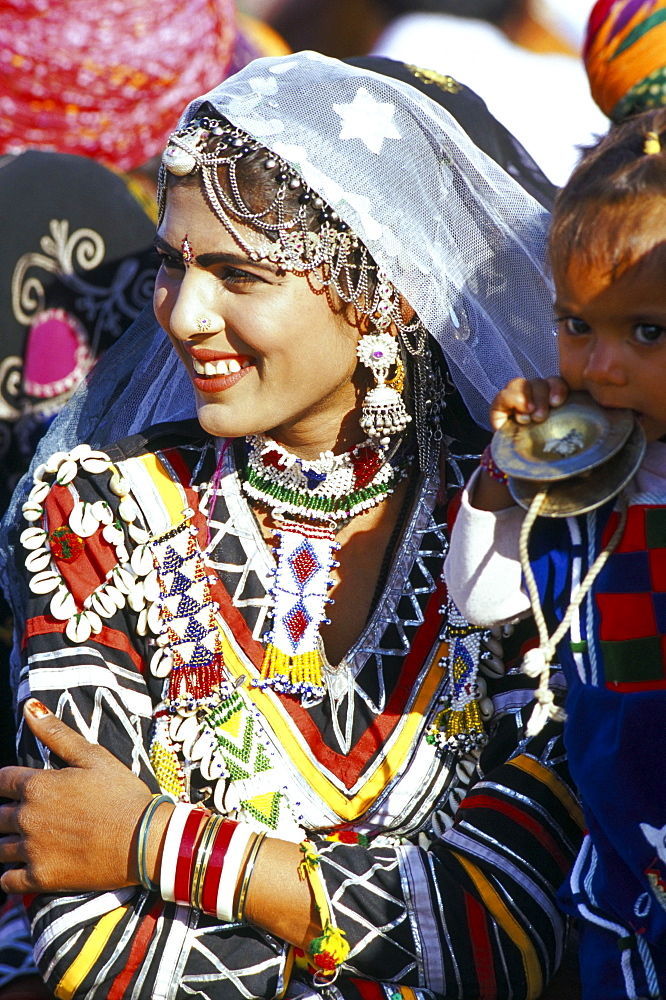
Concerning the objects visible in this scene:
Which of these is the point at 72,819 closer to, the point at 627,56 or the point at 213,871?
the point at 213,871

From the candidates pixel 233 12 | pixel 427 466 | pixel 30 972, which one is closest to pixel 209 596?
pixel 427 466

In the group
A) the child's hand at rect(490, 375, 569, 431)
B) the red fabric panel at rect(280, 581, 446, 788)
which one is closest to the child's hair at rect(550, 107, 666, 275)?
the child's hand at rect(490, 375, 569, 431)

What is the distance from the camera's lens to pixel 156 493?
7.73ft

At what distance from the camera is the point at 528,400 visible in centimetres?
179

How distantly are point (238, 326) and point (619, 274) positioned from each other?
0.80 meters

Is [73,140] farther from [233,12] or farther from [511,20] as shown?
[511,20]

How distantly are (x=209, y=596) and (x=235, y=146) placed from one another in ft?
2.84

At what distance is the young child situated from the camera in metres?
1.67

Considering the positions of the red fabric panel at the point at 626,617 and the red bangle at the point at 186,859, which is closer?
the red fabric panel at the point at 626,617

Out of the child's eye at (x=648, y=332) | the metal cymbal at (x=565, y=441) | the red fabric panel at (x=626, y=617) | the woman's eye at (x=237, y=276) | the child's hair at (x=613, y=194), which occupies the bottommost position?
the red fabric panel at (x=626, y=617)

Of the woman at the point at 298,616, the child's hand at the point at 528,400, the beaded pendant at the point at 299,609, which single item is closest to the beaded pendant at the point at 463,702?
the woman at the point at 298,616

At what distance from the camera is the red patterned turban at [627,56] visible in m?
3.09

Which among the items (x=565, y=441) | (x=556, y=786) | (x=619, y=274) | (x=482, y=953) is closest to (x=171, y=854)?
(x=482, y=953)

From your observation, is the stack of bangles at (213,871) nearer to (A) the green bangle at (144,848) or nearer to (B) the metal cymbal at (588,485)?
(A) the green bangle at (144,848)
